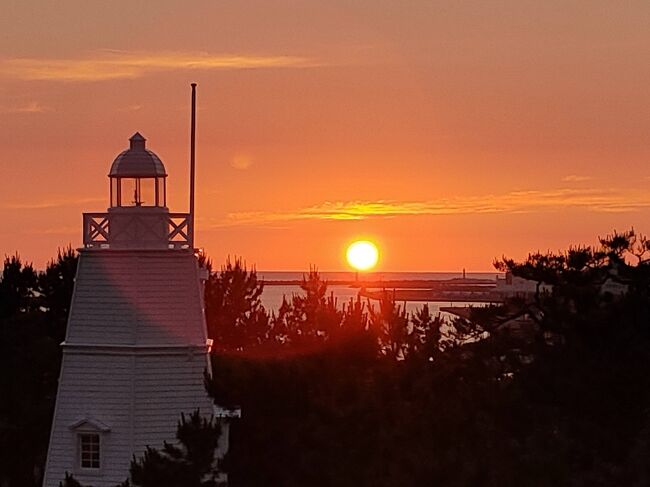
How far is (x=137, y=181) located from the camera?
3531cm

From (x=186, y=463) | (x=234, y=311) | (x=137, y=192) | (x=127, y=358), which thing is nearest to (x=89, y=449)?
(x=127, y=358)

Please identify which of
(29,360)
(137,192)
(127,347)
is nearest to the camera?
(127,347)

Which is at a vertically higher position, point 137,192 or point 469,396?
point 137,192

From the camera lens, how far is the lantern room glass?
3512cm

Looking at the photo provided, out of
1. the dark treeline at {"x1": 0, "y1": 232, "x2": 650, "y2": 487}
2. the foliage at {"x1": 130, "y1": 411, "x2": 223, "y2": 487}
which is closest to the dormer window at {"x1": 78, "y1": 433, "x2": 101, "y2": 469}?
the dark treeline at {"x1": 0, "y1": 232, "x2": 650, "y2": 487}

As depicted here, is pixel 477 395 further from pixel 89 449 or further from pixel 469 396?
pixel 89 449

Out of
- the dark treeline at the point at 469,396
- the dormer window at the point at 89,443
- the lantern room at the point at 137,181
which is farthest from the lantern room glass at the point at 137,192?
the dormer window at the point at 89,443

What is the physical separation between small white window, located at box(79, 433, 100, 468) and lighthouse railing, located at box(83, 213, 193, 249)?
3.93 meters

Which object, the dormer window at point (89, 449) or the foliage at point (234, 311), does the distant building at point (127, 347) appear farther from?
the foliage at point (234, 311)

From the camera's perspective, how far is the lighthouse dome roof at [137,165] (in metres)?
35.2

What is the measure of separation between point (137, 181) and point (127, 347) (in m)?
3.89

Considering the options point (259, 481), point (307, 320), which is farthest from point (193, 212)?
point (307, 320)

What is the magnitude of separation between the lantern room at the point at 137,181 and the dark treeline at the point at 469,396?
3828mm

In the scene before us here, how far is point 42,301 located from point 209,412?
42.0ft
